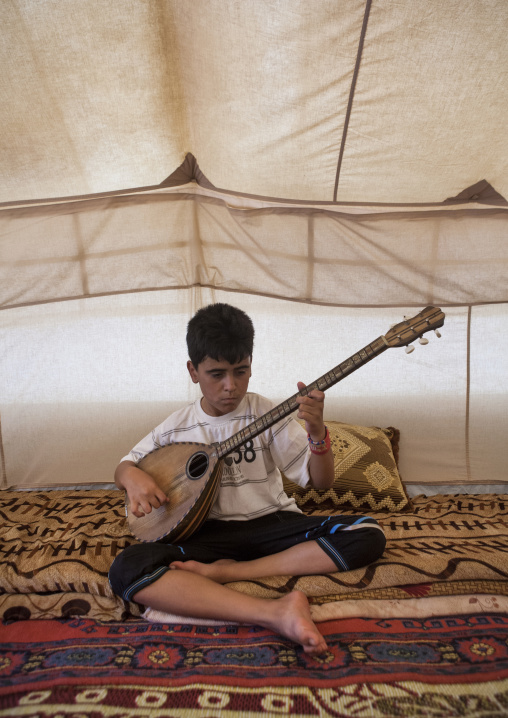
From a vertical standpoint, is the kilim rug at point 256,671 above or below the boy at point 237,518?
below

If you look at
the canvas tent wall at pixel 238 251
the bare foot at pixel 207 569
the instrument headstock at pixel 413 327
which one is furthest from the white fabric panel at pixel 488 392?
the bare foot at pixel 207 569

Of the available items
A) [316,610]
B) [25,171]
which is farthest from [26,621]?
[25,171]

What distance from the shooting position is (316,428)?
5.47 ft

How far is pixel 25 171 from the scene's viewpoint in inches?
105

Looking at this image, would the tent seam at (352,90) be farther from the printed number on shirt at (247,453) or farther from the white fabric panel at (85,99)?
the printed number on shirt at (247,453)

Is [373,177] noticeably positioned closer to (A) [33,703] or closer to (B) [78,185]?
(B) [78,185]

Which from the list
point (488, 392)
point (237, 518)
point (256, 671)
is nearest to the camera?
point (256, 671)

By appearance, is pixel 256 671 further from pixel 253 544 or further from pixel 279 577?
pixel 253 544

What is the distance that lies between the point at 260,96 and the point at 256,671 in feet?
7.09

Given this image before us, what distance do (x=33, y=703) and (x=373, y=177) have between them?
2.45 meters

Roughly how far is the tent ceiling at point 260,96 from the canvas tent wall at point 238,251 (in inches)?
0.4

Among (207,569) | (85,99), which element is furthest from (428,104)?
(207,569)

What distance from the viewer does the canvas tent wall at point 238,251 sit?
2.44 m

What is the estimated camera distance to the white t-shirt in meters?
1.81
